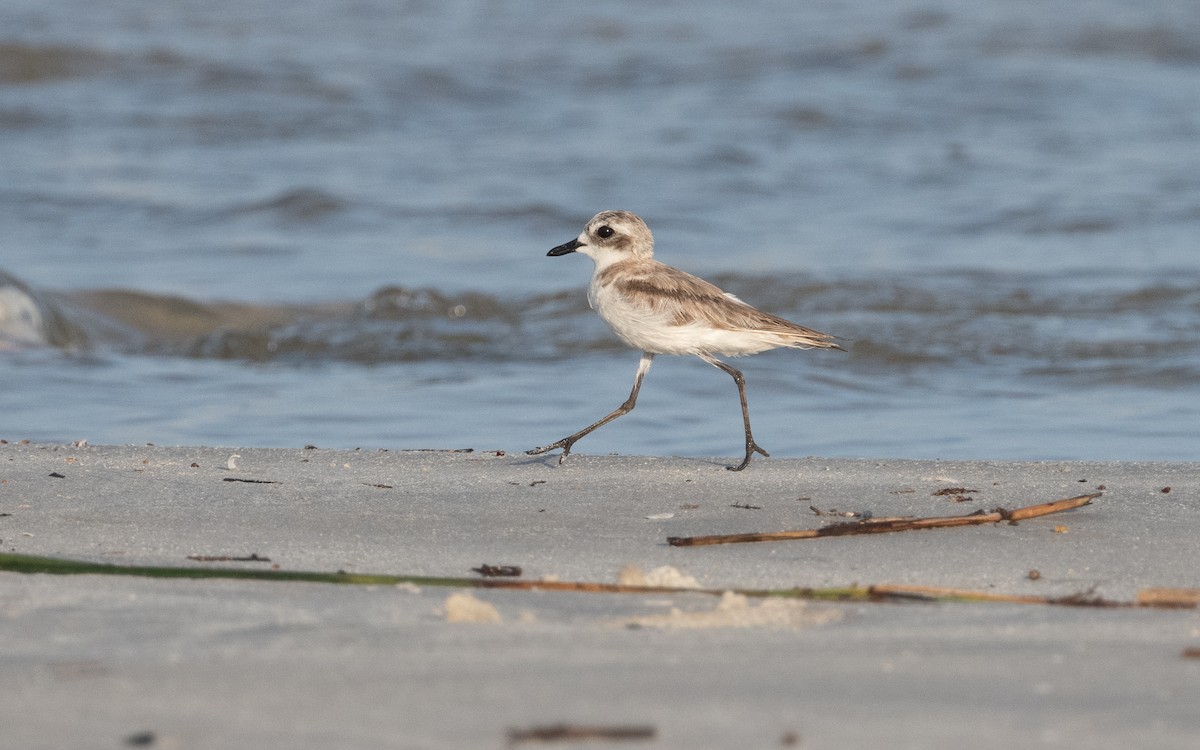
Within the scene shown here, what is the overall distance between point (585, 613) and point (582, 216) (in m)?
→ 9.41

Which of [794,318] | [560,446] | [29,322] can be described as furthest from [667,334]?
[29,322]

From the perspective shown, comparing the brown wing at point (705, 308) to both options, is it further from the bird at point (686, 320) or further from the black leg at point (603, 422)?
the black leg at point (603, 422)

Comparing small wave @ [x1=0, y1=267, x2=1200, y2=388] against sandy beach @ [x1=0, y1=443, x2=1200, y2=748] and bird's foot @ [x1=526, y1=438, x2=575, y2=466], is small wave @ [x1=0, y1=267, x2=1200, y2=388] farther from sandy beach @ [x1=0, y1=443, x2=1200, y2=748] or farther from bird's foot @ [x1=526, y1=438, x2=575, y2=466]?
sandy beach @ [x1=0, y1=443, x2=1200, y2=748]

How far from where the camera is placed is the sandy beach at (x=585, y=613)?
234cm

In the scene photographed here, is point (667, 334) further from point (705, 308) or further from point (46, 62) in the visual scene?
point (46, 62)

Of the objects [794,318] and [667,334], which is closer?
[667,334]

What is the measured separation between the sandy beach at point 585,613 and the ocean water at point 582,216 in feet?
4.88

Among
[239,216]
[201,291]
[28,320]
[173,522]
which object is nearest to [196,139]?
[239,216]

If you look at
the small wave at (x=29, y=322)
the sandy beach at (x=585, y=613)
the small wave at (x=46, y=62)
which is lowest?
the sandy beach at (x=585, y=613)

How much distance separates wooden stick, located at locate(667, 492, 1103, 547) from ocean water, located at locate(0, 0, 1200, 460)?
61.4 inches

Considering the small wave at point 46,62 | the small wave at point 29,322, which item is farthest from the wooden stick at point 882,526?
the small wave at point 46,62

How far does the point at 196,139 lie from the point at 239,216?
3421 millimetres

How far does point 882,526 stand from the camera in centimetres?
379

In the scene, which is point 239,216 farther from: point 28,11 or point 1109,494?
point 28,11
